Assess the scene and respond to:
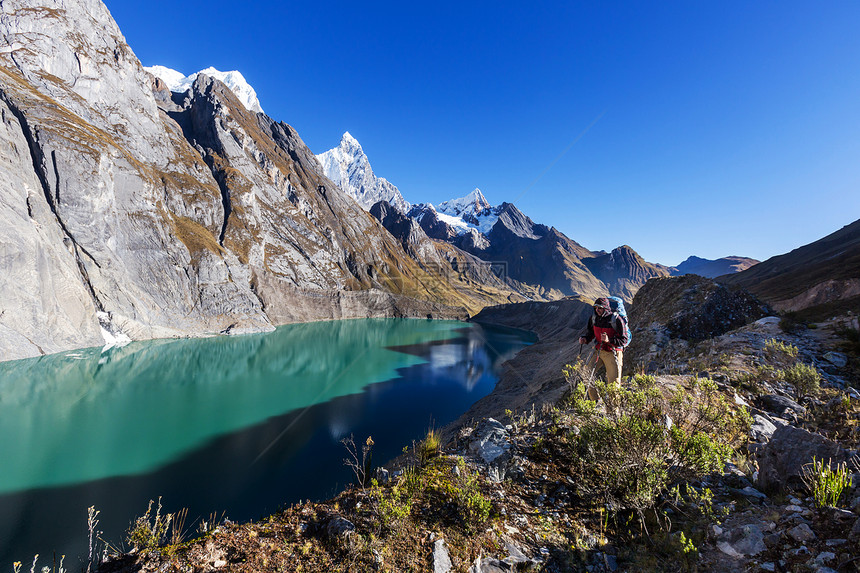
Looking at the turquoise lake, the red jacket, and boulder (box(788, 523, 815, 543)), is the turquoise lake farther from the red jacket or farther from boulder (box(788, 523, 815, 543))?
boulder (box(788, 523, 815, 543))

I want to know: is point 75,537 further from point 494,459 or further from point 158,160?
point 158,160

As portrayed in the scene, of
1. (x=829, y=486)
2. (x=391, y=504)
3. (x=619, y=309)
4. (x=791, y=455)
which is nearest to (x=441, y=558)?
(x=391, y=504)

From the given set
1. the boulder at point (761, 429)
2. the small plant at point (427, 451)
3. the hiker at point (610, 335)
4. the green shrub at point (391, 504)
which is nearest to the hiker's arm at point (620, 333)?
the hiker at point (610, 335)

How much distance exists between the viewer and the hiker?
7387 millimetres

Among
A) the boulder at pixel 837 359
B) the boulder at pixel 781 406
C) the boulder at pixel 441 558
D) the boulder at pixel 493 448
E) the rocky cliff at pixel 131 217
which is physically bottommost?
the boulder at pixel 781 406

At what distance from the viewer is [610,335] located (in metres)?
7.64

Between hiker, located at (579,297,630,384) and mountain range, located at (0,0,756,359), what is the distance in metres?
58.3

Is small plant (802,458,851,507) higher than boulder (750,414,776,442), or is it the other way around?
small plant (802,458,851,507)

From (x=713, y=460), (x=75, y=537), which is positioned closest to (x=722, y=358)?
(x=713, y=460)

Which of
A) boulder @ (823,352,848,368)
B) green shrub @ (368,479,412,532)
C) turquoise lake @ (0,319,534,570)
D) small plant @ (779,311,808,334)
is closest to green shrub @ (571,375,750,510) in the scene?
green shrub @ (368,479,412,532)

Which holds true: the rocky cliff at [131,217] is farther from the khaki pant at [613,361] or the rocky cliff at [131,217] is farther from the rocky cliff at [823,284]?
the rocky cliff at [823,284]

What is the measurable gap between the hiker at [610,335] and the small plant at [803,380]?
353cm

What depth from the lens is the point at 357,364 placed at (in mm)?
43562

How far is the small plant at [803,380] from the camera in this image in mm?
6648
